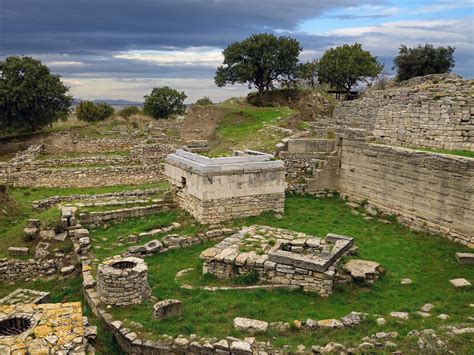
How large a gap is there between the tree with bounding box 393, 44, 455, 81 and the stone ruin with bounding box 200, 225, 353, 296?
1294 inches

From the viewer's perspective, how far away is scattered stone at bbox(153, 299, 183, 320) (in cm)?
801

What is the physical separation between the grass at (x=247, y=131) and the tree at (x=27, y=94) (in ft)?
38.6

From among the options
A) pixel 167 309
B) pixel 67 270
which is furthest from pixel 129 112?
pixel 167 309

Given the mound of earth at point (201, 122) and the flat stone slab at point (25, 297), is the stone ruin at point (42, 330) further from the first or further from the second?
the mound of earth at point (201, 122)

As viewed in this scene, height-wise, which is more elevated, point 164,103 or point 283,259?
point 164,103

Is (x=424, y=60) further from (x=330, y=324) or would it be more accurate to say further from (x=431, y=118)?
(x=330, y=324)

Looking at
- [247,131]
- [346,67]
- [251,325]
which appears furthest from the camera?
[346,67]

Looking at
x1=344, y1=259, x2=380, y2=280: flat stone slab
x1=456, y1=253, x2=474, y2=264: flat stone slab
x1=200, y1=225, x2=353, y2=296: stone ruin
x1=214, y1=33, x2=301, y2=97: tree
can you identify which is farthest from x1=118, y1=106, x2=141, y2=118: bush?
x1=456, y1=253, x2=474, y2=264: flat stone slab

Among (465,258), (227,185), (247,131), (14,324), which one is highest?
(247,131)

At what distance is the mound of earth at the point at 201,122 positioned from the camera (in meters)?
30.9

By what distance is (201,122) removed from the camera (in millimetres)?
32156

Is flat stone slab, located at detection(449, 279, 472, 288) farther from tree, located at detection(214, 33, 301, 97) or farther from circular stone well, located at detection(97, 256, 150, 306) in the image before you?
tree, located at detection(214, 33, 301, 97)

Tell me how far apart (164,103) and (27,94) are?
929 inches

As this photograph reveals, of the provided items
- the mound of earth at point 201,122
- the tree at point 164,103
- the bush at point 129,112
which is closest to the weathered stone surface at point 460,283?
the mound of earth at point 201,122
